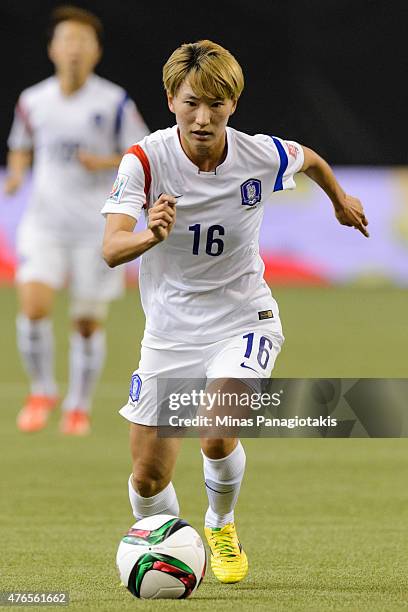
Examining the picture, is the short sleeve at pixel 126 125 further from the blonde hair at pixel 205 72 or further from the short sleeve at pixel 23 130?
the blonde hair at pixel 205 72

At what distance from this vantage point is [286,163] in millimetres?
5477

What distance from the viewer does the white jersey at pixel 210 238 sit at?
17.3 ft

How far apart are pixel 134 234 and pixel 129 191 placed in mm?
341

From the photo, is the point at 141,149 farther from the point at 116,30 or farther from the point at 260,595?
the point at 116,30

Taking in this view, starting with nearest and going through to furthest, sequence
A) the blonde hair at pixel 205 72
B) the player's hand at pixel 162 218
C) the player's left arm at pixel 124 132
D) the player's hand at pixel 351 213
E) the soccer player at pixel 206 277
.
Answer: the player's hand at pixel 162 218 < the blonde hair at pixel 205 72 < the soccer player at pixel 206 277 < the player's hand at pixel 351 213 < the player's left arm at pixel 124 132

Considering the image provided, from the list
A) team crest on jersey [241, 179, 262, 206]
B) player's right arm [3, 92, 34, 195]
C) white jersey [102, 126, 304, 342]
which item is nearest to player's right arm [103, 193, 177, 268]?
white jersey [102, 126, 304, 342]

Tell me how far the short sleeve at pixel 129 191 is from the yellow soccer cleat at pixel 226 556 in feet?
4.39

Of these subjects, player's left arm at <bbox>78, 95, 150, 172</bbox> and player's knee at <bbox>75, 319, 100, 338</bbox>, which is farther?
player's knee at <bbox>75, 319, 100, 338</bbox>

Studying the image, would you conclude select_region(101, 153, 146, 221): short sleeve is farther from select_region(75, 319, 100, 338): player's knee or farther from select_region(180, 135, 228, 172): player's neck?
select_region(75, 319, 100, 338): player's knee

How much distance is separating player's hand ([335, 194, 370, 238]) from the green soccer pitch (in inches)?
53.3

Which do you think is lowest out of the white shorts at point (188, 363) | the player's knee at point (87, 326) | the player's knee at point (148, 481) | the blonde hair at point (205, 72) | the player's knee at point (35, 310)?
the player's knee at point (87, 326)

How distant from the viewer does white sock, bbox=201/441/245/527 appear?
17.6 feet

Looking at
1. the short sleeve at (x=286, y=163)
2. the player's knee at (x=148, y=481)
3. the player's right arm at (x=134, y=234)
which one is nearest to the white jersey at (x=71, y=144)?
the short sleeve at (x=286, y=163)

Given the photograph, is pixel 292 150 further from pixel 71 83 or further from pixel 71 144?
pixel 71 83
